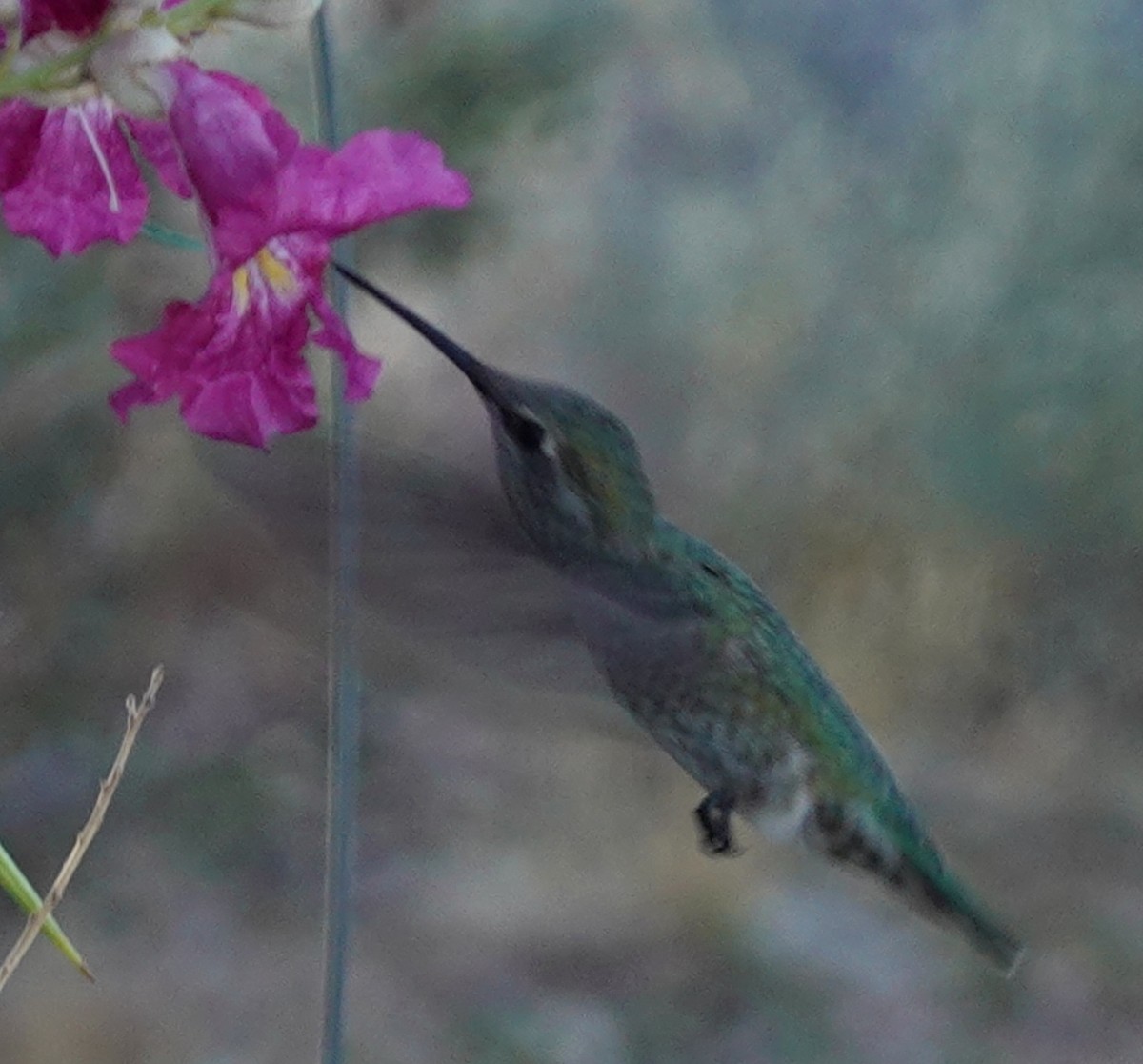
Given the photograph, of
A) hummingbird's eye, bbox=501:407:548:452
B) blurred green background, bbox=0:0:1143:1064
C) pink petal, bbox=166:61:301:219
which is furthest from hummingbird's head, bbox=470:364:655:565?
blurred green background, bbox=0:0:1143:1064

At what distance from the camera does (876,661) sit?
1114 millimetres

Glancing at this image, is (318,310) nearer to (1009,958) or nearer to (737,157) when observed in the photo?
(1009,958)

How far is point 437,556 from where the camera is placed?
0.43m

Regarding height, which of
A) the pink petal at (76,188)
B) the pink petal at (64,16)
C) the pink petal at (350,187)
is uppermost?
the pink petal at (64,16)

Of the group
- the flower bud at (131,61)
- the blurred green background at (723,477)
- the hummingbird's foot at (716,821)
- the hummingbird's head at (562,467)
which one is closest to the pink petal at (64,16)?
the flower bud at (131,61)

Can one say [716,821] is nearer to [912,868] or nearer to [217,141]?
[912,868]

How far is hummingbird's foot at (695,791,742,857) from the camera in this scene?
0.58m

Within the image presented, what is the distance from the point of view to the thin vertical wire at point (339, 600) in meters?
0.47

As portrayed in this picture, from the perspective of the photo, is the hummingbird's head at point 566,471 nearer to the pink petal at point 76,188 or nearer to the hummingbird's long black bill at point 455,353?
the hummingbird's long black bill at point 455,353

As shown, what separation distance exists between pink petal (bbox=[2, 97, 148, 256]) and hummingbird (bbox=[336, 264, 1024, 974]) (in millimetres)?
77

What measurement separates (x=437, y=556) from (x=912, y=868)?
291 millimetres

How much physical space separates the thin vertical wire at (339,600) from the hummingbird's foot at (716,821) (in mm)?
134

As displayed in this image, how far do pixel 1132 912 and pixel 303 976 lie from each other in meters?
0.63

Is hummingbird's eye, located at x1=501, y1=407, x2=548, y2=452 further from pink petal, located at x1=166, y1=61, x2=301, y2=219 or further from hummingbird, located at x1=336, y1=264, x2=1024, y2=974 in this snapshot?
pink petal, located at x1=166, y1=61, x2=301, y2=219
